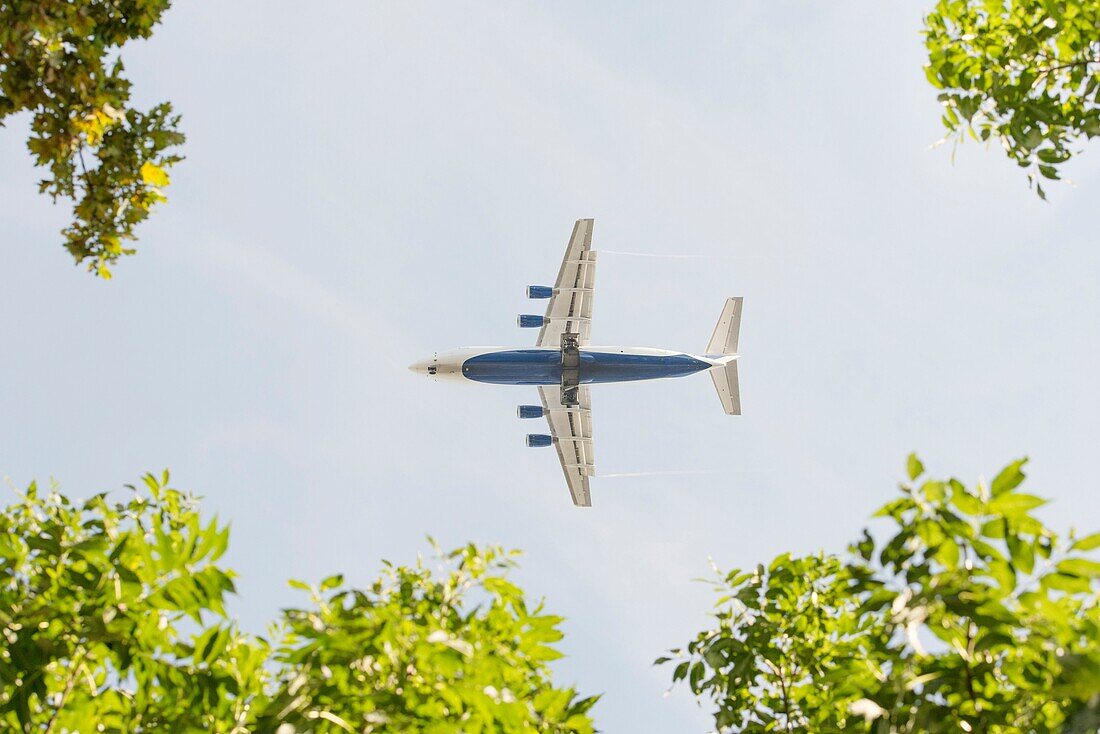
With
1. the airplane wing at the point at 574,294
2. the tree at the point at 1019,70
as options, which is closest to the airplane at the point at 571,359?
the airplane wing at the point at 574,294

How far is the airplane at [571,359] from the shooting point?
38875mm

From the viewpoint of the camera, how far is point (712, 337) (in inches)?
1775

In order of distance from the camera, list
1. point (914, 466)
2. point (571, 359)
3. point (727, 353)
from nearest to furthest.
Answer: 1. point (914, 466)
2. point (571, 359)
3. point (727, 353)

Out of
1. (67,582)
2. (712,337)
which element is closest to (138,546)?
(67,582)

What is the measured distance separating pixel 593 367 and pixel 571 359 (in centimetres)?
109

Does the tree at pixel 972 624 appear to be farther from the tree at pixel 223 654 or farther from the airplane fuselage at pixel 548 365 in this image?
the airplane fuselage at pixel 548 365

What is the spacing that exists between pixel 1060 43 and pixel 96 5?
31.7ft

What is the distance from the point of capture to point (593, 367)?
39.9m

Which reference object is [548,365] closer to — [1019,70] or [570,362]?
[570,362]

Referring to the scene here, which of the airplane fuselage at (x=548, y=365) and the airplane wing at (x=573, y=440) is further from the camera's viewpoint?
the airplane wing at (x=573, y=440)

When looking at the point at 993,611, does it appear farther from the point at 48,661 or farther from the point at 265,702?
the point at 48,661

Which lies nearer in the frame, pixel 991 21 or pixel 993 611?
pixel 993 611

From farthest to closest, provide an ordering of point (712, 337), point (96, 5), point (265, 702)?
1. point (712, 337)
2. point (96, 5)
3. point (265, 702)

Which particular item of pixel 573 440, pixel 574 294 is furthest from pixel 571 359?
pixel 573 440
